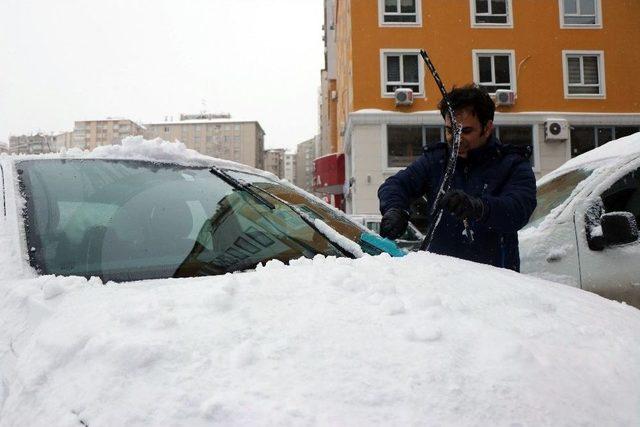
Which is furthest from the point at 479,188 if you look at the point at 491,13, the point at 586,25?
the point at 586,25

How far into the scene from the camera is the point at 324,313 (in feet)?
3.18

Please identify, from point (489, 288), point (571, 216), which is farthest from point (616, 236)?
point (489, 288)

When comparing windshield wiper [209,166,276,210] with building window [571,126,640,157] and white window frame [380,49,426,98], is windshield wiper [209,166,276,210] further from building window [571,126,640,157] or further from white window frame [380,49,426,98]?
building window [571,126,640,157]

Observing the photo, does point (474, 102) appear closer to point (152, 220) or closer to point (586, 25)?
point (152, 220)

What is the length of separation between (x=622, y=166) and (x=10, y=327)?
3.26 metres

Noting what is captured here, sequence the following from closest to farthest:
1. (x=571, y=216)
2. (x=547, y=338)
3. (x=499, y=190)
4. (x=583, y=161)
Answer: (x=547, y=338) < (x=499, y=190) < (x=571, y=216) < (x=583, y=161)

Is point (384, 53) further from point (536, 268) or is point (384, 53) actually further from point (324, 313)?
point (324, 313)

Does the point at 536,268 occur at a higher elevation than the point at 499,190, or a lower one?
lower

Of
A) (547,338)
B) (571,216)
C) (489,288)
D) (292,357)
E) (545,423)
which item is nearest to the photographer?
(545,423)

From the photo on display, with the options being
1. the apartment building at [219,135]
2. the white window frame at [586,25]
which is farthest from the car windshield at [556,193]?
the apartment building at [219,135]

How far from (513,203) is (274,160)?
375ft

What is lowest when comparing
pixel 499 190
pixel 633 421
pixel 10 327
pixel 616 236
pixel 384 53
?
pixel 633 421

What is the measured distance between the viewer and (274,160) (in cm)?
11494

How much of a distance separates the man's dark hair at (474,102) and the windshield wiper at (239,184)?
107 cm
